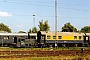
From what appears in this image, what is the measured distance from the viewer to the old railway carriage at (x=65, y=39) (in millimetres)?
43219

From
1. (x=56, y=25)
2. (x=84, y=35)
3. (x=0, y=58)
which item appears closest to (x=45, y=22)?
(x=84, y=35)

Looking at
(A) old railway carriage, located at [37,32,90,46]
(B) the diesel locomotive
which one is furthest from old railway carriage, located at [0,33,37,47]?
(A) old railway carriage, located at [37,32,90,46]

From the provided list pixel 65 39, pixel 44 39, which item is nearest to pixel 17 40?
pixel 44 39

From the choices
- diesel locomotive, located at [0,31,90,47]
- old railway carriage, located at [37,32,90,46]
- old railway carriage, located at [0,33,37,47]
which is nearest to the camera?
old railway carriage, located at [0,33,37,47]

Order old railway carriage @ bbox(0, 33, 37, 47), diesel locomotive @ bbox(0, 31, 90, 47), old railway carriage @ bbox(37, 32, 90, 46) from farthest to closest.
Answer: old railway carriage @ bbox(37, 32, 90, 46), diesel locomotive @ bbox(0, 31, 90, 47), old railway carriage @ bbox(0, 33, 37, 47)

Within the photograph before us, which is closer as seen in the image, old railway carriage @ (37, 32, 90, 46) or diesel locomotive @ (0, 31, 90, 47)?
diesel locomotive @ (0, 31, 90, 47)

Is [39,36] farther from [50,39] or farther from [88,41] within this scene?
[88,41]

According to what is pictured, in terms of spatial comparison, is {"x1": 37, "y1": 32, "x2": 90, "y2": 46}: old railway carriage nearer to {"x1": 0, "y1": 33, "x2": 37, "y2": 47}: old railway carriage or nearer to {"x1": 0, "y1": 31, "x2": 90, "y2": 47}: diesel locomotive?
{"x1": 0, "y1": 31, "x2": 90, "y2": 47}: diesel locomotive

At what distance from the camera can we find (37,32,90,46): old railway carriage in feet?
142

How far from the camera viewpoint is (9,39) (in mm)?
A: 45094

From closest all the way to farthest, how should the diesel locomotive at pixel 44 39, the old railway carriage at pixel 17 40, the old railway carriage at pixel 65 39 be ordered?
1. the old railway carriage at pixel 17 40
2. the diesel locomotive at pixel 44 39
3. the old railway carriage at pixel 65 39

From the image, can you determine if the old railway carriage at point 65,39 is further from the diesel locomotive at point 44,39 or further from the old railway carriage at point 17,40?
the old railway carriage at point 17,40

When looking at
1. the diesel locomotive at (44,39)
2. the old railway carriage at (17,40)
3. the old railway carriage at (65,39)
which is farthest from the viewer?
the old railway carriage at (65,39)

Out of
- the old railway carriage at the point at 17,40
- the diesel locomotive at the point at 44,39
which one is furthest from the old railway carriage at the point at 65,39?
the old railway carriage at the point at 17,40
